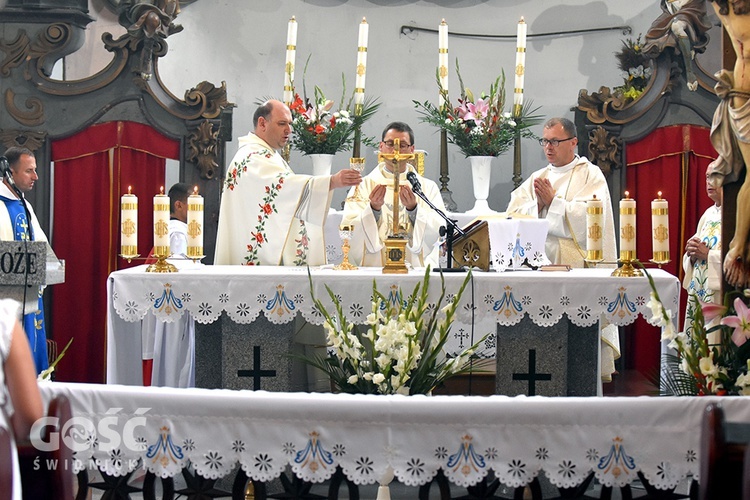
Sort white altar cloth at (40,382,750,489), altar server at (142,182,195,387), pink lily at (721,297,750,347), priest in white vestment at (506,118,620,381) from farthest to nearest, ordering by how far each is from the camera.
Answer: altar server at (142,182,195,387), priest in white vestment at (506,118,620,381), pink lily at (721,297,750,347), white altar cloth at (40,382,750,489)

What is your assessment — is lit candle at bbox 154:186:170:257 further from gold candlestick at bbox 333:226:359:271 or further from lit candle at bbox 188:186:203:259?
gold candlestick at bbox 333:226:359:271

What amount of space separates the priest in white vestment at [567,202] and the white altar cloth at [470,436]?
10.3 feet

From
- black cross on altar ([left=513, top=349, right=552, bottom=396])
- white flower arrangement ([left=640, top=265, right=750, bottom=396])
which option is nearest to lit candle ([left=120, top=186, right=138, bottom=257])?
black cross on altar ([left=513, top=349, right=552, bottom=396])

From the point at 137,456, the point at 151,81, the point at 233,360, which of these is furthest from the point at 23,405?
the point at 151,81

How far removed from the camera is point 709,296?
604cm

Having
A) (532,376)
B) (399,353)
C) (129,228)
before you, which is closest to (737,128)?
(399,353)

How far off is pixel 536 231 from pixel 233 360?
172cm

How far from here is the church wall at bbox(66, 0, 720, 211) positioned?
9438 mm

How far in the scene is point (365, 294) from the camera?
5.06 metres

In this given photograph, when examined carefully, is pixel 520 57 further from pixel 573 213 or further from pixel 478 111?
pixel 573 213

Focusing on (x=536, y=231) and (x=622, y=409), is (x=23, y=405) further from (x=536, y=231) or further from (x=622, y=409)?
(x=536, y=231)

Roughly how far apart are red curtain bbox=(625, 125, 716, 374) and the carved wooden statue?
4.15m

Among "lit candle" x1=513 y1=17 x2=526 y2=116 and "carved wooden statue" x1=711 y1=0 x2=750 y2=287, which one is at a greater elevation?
"lit candle" x1=513 y1=17 x2=526 y2=116

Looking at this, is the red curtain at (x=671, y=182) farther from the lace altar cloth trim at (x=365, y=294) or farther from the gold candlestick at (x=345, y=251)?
the gold candlestick at (x=345, y=251)
